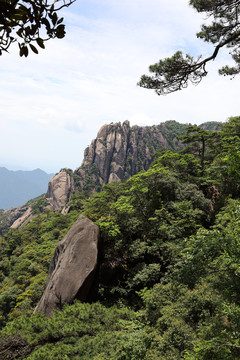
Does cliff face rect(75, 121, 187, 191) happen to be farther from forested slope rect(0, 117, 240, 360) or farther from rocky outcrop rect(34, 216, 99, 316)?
rocky outcrop rect(34, 216, 99, 316)

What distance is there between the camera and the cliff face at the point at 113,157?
73938 mm

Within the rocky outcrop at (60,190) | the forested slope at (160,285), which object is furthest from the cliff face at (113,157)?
the forested slope at (160,285)

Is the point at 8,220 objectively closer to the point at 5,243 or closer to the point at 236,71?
the point at 5,243

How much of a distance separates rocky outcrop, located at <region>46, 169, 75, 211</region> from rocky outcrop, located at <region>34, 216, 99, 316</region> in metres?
57.1

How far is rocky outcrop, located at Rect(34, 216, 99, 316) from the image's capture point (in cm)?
905

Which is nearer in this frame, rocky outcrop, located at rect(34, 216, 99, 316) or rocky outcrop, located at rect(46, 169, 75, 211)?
rocky outcrop, located at rect(34, 216, 99, 316)

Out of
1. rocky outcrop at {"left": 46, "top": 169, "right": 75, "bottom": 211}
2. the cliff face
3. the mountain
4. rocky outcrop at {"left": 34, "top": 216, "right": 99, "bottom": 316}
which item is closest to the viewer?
rocky outcrop at {"left": 34, "top": 216, "right": 99, "bottom": 316}

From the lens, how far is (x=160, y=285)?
8.19m

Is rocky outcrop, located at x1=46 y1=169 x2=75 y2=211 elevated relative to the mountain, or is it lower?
lower

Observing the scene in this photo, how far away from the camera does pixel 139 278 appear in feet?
31.8

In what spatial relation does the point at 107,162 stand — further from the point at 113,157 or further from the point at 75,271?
the point at 75,271

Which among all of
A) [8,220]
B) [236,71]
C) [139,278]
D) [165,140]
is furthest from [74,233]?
[165,140]

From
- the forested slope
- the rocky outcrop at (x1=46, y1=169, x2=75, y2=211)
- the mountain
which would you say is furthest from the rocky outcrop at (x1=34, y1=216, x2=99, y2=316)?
the mountain

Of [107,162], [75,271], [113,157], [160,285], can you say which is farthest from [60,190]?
[160,285]
